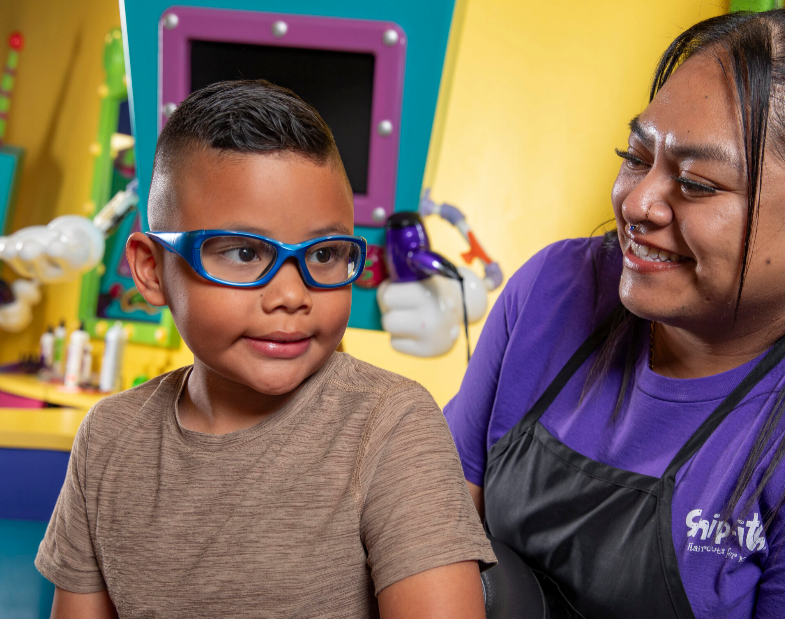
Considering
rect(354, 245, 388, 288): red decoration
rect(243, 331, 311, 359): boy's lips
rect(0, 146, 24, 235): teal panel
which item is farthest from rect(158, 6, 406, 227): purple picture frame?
rect(0, 146, 24, 235): teal panel

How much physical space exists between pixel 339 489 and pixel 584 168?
1974 millimetres

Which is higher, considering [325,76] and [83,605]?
[325,76]

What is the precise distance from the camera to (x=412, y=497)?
808mm

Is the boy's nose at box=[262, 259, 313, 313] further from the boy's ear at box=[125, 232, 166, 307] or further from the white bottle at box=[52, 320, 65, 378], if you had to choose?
the white bottle at box=[52, 320, 65, 378]

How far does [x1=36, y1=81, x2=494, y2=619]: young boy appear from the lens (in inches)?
31.8

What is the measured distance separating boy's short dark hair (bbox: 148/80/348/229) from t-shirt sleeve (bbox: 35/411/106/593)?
0.38m

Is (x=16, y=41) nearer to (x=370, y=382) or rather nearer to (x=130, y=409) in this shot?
(x=130, y=409)

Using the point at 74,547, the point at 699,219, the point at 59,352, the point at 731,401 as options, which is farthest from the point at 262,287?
the point at 59,352

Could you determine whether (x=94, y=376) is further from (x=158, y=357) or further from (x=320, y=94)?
(x=320, y=94)

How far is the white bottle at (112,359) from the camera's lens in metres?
2.91

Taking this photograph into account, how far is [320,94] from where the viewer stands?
1.80m

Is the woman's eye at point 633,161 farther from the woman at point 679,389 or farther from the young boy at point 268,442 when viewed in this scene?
the young boy at point 268,442

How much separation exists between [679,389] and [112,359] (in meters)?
2.42

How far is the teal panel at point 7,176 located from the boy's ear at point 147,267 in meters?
2.79
